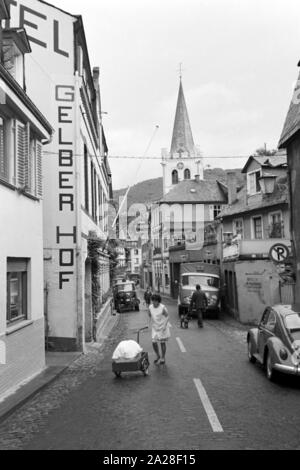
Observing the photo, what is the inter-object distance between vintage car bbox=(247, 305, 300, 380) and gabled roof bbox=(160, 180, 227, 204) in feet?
147

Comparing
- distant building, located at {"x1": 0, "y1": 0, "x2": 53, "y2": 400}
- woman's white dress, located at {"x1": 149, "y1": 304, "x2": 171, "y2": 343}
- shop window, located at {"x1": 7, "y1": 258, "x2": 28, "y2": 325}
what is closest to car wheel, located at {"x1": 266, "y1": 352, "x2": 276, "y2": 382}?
woman's white dress, located at {"x1": 149, "y1": 304, "x2": 171, "y2": 343}

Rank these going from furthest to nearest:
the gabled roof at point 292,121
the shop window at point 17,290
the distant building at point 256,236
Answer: the distant building at point 256,236 < the gabled roof at point 292,121 < the shop window at point 17,290

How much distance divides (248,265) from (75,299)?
33.3ft

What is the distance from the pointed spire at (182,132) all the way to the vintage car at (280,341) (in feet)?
236

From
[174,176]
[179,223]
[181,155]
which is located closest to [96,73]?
[179,223]

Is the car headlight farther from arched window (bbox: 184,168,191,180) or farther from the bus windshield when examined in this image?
arched window (bbox: 184,168,191,180)

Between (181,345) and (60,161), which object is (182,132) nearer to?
(60,161)

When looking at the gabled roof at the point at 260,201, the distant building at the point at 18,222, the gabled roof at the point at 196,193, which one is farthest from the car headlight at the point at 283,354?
the gabled roof at the point at 196,193

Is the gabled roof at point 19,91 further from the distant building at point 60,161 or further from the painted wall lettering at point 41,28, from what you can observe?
the painted wall lettering at point 41,28

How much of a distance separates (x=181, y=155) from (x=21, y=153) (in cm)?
7158

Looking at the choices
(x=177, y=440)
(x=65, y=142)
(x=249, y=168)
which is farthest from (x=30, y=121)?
(x=249, y=168)

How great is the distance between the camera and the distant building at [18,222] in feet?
29.4

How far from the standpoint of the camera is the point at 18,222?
32.5 feet

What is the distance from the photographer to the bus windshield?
2825 centimetres
